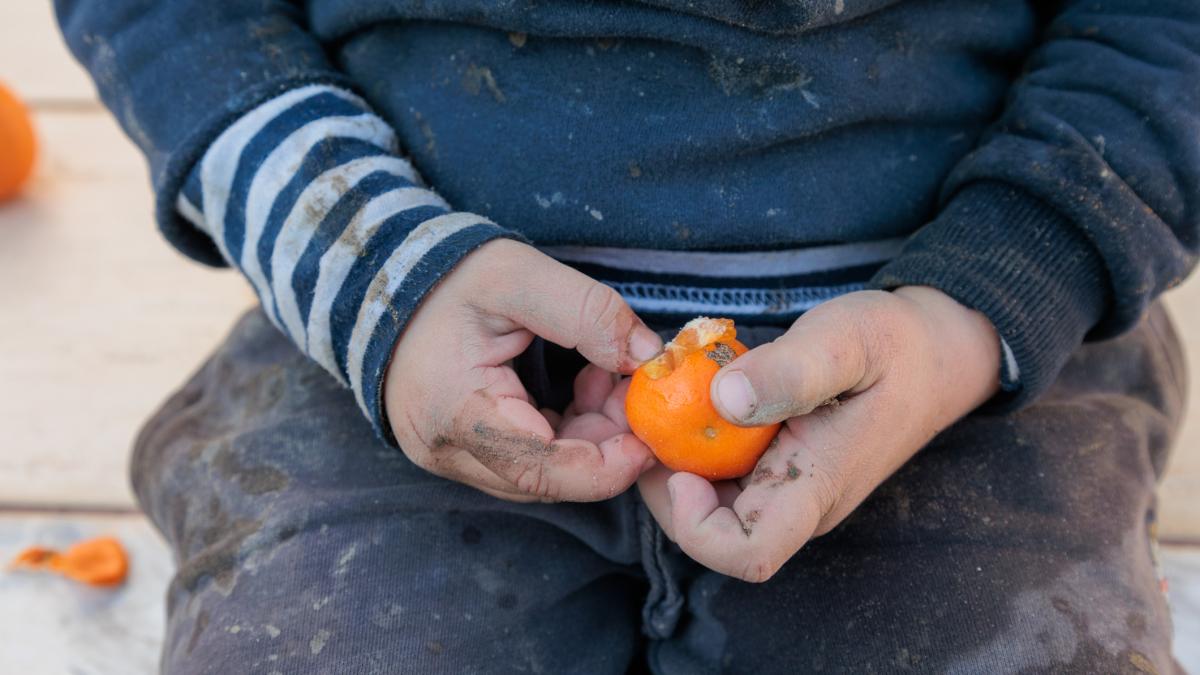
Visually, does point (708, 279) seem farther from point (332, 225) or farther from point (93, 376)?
point (93, 376)

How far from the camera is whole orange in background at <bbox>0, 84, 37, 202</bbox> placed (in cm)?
198

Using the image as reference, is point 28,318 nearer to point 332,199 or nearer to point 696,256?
point 332,199

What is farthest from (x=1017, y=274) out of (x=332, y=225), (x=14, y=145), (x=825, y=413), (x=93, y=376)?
(x=14, y=145)

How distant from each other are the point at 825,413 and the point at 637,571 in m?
0.31

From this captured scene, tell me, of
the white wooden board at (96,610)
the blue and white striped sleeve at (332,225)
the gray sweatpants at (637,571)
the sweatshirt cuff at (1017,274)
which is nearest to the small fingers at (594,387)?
the gray sweatpants at (637,571)

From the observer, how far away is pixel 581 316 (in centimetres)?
89

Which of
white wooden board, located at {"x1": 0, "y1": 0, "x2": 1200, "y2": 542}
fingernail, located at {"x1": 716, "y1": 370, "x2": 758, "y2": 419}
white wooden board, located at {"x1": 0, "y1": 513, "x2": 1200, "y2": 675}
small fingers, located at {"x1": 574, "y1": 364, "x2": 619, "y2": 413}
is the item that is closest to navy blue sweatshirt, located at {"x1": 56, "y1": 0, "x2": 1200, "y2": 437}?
small fingers, located at {"x1": 574, "y1": 364, "x2": 619, "y2": 413}

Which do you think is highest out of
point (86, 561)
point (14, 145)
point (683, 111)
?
point (683, 111)

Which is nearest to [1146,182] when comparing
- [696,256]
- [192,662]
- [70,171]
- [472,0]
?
[696,256]

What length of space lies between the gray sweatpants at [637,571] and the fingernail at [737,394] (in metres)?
0.24

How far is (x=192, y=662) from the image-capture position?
1.00 meters

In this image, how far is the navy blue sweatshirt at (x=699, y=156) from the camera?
3.33 ft

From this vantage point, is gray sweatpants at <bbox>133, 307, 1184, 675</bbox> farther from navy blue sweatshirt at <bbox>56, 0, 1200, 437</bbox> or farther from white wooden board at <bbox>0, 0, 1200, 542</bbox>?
white wooden board at <bbox>0, 0, 1200, 542</bbox>

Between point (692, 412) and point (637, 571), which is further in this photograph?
point (637, 571)
